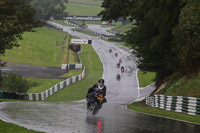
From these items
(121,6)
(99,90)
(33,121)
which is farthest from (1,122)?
(121,6)

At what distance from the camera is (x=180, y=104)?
21062 mm

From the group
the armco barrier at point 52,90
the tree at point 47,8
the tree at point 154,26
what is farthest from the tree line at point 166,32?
the tree at point 47,8

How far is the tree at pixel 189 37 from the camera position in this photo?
23.2 metres

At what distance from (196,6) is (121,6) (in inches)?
488

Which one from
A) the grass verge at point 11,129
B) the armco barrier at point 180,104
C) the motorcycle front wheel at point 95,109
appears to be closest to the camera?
the grass verge at point 11,129

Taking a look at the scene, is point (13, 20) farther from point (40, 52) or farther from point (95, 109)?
point (40, 52)

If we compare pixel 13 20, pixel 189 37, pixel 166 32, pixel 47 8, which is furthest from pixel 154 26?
pixel 47 8

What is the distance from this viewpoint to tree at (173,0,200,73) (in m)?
23.2

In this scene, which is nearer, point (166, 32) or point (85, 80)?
point (166, 32)

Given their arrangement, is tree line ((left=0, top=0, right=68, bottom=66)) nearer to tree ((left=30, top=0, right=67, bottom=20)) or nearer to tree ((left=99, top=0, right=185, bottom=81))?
tree ((left=99, top=0, right=185, bottom=81))

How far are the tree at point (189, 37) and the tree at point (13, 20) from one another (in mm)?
14188

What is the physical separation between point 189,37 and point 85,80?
139 ft

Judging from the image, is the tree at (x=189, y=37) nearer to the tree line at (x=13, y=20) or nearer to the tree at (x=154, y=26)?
the tree at (x=154, y=26)

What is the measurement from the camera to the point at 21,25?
117ft
